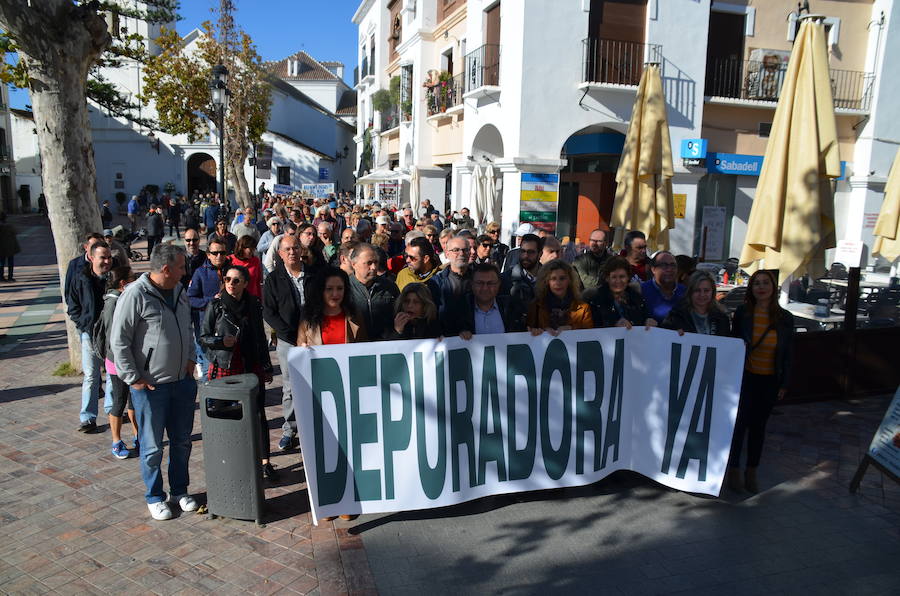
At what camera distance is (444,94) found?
2170 centimetres

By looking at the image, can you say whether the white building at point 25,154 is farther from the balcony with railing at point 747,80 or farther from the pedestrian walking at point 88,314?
the pedestrian walking at point 88,314

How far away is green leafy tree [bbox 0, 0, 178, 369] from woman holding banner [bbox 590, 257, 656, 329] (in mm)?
6457

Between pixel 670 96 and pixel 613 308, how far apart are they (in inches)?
493

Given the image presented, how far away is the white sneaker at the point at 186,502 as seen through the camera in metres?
4.96

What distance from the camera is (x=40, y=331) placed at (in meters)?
11.4

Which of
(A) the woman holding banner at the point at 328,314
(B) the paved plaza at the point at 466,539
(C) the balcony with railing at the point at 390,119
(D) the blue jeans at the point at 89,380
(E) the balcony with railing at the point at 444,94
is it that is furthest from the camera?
(C) the balcony with railing at the point at 390,119

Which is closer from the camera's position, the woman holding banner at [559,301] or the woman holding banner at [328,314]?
the woman holding banner at [328,314]

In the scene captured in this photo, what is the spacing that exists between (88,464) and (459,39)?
60.6 feet

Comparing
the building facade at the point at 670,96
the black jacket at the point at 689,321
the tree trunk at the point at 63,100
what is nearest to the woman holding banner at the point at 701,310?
the black jacket at the point at 689,321

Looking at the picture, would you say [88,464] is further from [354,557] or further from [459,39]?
[459,39]

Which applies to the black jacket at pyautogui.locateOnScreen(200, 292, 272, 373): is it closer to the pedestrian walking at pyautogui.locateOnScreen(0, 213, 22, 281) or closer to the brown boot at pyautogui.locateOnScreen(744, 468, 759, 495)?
the brown boot at pyautogui.locateOnScreen(744, 468, 759, 495)

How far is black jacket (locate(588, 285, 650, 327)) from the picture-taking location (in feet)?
18.7

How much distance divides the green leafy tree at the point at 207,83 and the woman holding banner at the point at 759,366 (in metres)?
24.4

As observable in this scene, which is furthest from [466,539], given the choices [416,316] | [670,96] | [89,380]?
[670,96]
